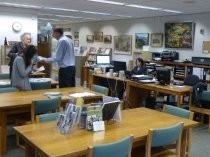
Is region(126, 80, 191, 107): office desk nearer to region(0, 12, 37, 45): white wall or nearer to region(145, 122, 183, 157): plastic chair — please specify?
region(145, 122, 183, 157): plastic chair

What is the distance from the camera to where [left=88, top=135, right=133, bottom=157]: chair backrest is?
1990 mm

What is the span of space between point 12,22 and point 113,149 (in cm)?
737

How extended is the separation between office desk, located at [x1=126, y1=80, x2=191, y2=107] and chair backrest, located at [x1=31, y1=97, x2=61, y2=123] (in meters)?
2.45

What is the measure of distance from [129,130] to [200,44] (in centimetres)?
682

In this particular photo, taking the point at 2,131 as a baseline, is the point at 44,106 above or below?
above

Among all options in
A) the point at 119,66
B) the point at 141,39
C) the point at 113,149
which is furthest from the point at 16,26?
the point at 113,149

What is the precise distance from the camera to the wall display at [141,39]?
408 inches

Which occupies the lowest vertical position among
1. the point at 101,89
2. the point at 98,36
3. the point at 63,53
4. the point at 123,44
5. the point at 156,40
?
the point at 101,89

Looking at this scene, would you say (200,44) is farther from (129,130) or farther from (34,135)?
(34,135)

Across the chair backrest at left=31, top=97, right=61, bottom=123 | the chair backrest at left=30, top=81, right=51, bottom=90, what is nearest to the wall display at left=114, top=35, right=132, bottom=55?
the chair backrest at left=30, top=81, right=51, bottom=90

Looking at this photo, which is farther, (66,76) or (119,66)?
(119,66)

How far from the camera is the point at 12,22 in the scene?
849 centimetres

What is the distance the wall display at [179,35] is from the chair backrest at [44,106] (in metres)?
6.33

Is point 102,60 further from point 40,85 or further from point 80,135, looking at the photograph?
point 80,135
